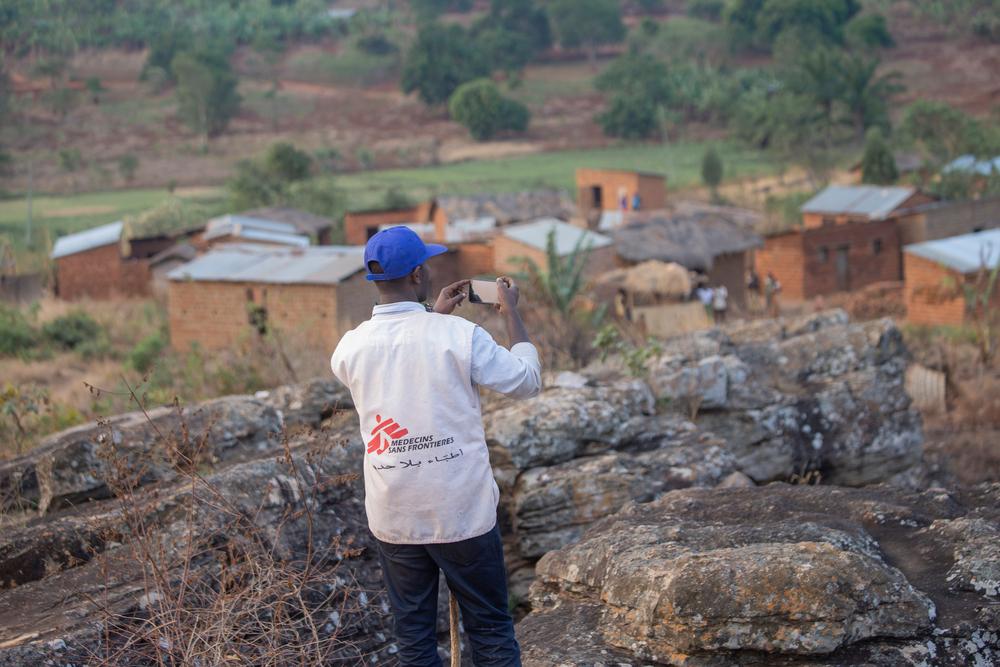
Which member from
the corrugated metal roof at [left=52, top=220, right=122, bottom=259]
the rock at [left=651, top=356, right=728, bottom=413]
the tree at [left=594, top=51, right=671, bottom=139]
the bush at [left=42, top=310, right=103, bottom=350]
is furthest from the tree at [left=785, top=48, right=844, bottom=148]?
the rock at [left=651, top=356, right=728, bottom=413]

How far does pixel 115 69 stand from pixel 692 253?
48.9m

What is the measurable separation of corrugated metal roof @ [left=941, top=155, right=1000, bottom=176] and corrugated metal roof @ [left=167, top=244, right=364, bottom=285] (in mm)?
19985

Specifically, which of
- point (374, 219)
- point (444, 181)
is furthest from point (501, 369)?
point (444, 181)

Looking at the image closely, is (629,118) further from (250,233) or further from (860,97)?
(250,233)

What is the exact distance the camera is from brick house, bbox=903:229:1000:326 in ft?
67.2

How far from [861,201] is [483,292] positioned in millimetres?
27754

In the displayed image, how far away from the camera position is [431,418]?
350 cm

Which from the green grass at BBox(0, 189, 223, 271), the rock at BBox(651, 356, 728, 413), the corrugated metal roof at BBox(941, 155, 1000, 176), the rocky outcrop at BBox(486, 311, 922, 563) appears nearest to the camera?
the rocky outcrop at BBox(486, 311, 922, 563)

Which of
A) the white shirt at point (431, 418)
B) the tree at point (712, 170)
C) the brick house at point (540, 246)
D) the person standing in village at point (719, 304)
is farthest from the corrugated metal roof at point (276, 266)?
the tree at point (712, 170)

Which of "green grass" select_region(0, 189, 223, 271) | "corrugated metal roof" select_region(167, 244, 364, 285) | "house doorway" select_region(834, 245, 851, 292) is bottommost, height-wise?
"house doorway" select_region(834, 245, 851, 292)

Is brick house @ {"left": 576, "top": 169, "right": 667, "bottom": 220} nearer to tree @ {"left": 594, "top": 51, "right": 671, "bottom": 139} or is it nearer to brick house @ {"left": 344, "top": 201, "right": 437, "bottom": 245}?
brick house @ {"left": 344, "top": 201, "right": 437, "bottom": 245}

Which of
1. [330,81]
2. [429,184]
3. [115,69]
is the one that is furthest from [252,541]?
[330,81]

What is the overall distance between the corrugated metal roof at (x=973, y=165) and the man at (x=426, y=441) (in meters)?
32.3

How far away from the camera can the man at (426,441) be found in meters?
3.51
